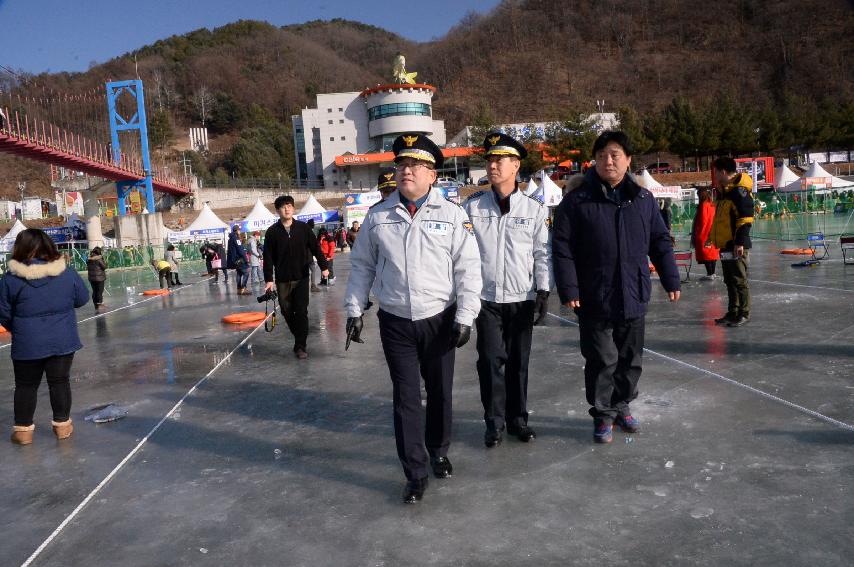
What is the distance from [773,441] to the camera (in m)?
3.82

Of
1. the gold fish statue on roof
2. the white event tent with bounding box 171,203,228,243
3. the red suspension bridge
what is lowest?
the white event tent with bounding box 171,203,228,243

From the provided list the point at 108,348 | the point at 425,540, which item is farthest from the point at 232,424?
the point at 108,348

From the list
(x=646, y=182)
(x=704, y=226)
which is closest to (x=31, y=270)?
(x=704, y=226)

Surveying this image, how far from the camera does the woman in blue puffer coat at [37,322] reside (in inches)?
181

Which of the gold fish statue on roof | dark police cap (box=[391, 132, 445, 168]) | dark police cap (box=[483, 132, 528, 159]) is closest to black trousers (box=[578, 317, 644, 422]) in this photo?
dark police cap (box=[483, 132, 528, 159])

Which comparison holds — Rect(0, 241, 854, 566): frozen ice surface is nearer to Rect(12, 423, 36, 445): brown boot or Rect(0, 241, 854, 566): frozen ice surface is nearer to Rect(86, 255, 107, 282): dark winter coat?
Rect(12, 423, 36, 445): brown boot

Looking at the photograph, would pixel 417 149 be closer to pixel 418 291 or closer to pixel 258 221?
pixel 418 291

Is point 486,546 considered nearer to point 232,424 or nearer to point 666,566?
point 666,566

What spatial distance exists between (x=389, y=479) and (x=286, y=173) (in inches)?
3462

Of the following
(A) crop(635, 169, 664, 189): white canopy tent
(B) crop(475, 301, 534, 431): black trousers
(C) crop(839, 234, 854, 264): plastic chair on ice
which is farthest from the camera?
(C) crop(839, 234, 854, 264): plastic chair on ice

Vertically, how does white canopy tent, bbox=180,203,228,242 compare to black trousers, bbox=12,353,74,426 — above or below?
above

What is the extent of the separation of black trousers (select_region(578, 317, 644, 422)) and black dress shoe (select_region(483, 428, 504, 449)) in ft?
1.95

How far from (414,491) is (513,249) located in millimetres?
1586

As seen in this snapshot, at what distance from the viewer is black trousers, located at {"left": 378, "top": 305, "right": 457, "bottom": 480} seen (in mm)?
3385
